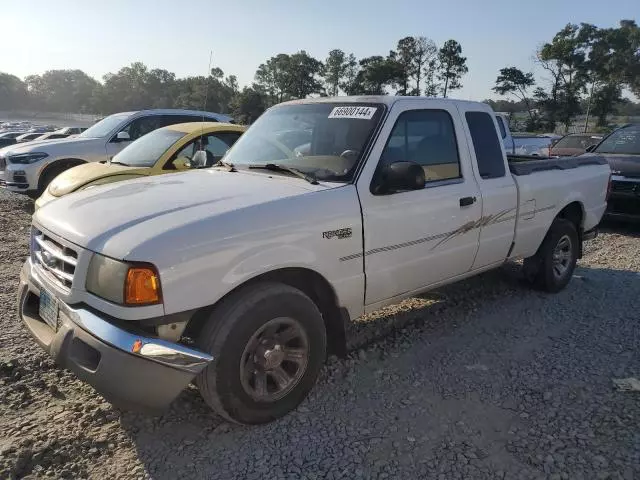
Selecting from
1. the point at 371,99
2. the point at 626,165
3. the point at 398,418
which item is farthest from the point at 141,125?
the point at 626,165

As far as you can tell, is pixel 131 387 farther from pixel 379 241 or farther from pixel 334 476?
pixel 379 241

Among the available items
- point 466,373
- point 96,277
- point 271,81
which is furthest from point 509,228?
point 271,81

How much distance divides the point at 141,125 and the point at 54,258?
7.59 metres

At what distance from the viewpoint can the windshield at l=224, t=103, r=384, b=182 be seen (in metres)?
3.54

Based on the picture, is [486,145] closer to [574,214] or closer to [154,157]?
[574,214]

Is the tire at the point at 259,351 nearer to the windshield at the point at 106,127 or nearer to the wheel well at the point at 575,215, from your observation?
the wheel well at the point at 575,215

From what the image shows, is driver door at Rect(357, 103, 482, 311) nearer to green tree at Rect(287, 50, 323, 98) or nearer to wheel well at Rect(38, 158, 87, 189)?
wheel well at Rect(38, 158, 87, 189)

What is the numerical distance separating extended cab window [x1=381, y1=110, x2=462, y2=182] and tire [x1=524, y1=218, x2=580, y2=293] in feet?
5.88

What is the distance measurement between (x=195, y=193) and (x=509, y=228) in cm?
285

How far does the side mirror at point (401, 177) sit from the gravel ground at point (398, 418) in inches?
53.0

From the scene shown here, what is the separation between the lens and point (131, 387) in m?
2.52

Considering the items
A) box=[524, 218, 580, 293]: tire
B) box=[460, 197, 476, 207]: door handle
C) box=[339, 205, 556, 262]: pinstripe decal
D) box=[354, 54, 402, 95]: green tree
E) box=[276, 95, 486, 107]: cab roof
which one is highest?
box=[354, 54, 402, 95]: green tree

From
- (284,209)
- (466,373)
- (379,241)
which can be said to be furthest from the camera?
(466,373)

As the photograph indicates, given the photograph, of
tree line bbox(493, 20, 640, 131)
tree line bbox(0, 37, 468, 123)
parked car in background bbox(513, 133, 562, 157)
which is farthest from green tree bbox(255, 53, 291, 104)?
parked car in background bbox(513, 133, 562, 157)
